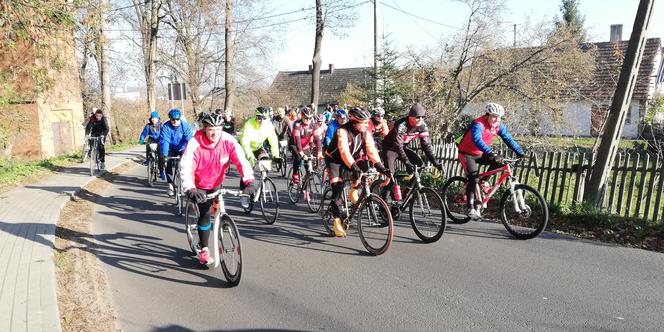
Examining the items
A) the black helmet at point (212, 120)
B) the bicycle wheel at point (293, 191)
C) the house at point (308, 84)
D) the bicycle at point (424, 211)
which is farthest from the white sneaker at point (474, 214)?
the house at point (308, 84)

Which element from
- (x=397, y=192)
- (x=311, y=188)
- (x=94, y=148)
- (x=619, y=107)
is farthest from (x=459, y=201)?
(x=94, y=148)

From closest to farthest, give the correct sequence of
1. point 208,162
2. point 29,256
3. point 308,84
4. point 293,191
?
point 208,162
point 29,256
point 293,191
point 308,84

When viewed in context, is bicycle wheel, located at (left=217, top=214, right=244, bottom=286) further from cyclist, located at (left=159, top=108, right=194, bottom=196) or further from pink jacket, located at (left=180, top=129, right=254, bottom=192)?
cyclist, located at (left=159, top=108, right=194, bottom=196)

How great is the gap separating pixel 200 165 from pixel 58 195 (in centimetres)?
663

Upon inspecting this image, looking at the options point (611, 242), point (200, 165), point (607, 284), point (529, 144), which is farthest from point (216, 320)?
point (529, 144)

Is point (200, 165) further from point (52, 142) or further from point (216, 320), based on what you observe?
point (52, 142)

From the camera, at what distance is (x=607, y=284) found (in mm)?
5086

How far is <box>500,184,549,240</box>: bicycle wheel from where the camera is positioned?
650 cm

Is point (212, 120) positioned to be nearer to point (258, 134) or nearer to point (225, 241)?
point (225, 241)

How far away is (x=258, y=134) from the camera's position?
28.6 ft

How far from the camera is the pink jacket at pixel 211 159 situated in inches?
209

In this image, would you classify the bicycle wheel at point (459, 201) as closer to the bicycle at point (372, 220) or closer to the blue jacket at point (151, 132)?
the bicycle at point (372, 220)

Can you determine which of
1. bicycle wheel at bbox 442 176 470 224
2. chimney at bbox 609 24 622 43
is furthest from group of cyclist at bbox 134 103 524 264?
chimney at bbox 609 24 622 43

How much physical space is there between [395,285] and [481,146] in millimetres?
2819
